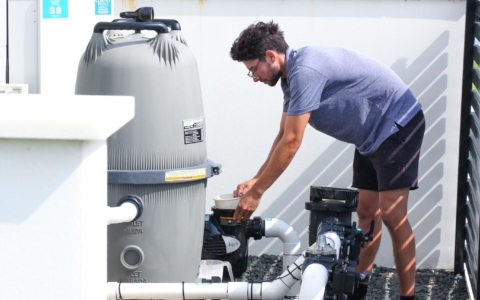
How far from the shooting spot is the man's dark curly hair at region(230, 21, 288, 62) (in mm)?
3502

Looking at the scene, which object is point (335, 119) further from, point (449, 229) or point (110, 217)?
point (449, 229)

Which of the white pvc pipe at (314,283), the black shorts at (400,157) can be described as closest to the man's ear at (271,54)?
the black shorts at (400,157)

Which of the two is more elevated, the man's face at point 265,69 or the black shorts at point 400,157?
the man's face at point 265,69

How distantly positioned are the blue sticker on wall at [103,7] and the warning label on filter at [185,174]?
1.92 m

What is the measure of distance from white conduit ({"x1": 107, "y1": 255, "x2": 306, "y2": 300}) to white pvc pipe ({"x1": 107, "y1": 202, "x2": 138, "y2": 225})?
11.0 inches

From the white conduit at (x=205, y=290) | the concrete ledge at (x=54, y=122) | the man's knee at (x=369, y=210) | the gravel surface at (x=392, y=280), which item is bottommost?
A: the gravel surface at (x=392, y=280)

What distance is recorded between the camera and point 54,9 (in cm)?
434

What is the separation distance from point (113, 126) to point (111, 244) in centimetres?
157

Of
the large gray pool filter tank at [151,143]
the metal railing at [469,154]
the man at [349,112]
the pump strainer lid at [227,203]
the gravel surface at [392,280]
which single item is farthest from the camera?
the gravel surface at [392,280]

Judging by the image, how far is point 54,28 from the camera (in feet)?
14.2

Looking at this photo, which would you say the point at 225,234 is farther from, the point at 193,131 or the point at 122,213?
the point at 122,213

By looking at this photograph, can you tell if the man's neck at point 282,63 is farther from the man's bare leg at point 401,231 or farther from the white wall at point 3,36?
the white wall at point 3,36

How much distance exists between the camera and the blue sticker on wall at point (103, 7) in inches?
185

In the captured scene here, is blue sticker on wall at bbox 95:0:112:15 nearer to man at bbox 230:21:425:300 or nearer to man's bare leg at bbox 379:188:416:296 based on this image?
man at bbox 230:21:425:300
